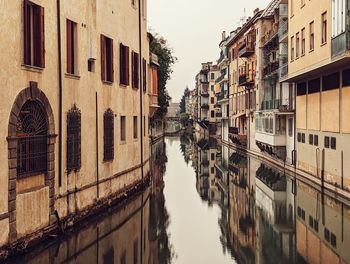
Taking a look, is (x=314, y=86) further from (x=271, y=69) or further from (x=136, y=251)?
(x=136, y=251)

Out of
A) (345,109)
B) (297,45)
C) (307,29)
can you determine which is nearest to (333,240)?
(345,109)

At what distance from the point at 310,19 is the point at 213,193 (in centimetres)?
1024

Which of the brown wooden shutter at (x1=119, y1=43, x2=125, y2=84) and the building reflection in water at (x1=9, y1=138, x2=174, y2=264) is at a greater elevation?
the brown wooden shutter at (x1=119, y1=43, x2=125, y2=84)

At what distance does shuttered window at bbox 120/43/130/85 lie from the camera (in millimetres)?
24344

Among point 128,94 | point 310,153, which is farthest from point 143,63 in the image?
point 310,153

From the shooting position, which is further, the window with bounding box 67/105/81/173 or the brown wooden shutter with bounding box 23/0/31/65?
the window with bounding box 67/105/81/173

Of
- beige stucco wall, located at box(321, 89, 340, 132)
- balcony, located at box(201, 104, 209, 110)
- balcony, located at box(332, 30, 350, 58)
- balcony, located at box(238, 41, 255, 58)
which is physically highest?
balcony, located at box(238, 41, 255, 58)

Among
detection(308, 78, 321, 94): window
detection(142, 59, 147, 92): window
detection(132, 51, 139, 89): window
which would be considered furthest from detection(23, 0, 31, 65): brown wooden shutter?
detection(308, 78, 321, 94): window

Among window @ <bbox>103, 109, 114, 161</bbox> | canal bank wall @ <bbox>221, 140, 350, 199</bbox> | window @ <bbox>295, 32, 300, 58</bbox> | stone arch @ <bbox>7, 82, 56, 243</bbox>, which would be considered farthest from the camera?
window @ <bbox>295, 32, 300, 58</bbox>

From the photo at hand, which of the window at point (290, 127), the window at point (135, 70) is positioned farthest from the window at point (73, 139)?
the window at point (290, 127)

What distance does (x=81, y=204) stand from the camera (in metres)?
18.1

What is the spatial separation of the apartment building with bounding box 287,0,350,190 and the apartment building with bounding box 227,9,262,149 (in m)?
17.3

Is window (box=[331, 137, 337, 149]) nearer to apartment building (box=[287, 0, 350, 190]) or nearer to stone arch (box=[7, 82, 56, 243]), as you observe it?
apartment building (box=[287, 0, 350, 190])

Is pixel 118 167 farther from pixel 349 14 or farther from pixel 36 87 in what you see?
pixel 349 14
